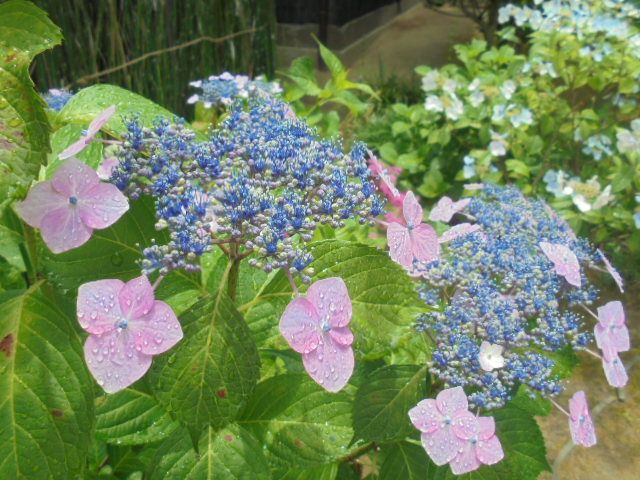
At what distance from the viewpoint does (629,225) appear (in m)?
2.96

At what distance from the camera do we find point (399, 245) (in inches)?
31.5

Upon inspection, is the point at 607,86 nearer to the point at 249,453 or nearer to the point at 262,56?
the point at 262,56

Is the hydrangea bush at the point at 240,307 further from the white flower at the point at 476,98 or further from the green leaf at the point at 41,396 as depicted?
the white flower at the point at 476,98

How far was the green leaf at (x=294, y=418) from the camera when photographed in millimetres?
959

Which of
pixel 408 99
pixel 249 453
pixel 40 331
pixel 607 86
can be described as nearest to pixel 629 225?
pixel 607 86

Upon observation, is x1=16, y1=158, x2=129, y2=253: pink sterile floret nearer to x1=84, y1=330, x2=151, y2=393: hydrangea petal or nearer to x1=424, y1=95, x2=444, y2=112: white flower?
x1=84, y1=330, x2=151, y2=393: hydrangea petal

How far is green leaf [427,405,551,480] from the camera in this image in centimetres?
102

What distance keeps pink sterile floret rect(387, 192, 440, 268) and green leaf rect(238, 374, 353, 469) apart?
10.9 inches

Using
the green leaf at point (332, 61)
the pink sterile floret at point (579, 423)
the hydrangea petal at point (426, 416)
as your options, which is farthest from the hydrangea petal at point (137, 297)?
the green leaf at point (332, 61)

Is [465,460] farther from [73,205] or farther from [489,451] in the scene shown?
[73,205]

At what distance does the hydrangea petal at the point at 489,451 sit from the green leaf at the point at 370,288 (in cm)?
19

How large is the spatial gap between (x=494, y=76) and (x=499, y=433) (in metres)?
2.84

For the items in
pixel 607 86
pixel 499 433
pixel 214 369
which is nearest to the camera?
pixel 214 369

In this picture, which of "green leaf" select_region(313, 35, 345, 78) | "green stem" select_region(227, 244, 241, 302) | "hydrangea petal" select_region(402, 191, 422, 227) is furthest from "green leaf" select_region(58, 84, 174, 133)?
"green leaf" select_region(313, 35, 345, 78)
